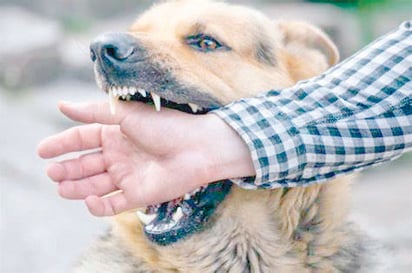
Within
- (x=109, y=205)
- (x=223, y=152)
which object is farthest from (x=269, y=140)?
(x=109, y=205)

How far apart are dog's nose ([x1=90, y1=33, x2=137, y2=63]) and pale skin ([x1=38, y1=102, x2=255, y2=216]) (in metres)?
0.17

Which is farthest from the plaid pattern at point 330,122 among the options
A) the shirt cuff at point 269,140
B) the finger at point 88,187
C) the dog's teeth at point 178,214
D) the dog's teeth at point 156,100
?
the finger at point 88,187

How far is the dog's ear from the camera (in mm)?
3525

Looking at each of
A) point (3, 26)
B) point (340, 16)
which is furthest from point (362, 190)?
point (3, 26)

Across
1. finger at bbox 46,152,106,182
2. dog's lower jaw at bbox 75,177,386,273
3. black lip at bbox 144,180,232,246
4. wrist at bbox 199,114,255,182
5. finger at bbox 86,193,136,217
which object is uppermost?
wrist at bbox 199,114,255,182

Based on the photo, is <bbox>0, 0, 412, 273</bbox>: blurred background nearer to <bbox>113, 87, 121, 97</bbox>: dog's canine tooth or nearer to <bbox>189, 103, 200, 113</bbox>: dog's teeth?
<bbox>189, 103, 200, 113</bbox>: dog's teeth

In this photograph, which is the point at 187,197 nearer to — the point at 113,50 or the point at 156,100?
the point at 156,100

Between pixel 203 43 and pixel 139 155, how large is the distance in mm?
477

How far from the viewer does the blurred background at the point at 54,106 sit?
5.89 m

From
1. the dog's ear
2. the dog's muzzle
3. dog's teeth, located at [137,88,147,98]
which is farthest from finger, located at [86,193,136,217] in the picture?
the dog's ear

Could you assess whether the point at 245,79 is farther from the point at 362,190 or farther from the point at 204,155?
the point at 362,190

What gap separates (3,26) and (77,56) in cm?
117

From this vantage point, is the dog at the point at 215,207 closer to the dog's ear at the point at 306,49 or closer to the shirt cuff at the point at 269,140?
the dog's ear at the point at 306,49

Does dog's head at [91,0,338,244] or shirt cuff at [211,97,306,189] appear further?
dog's head at [91,0,338,244]
